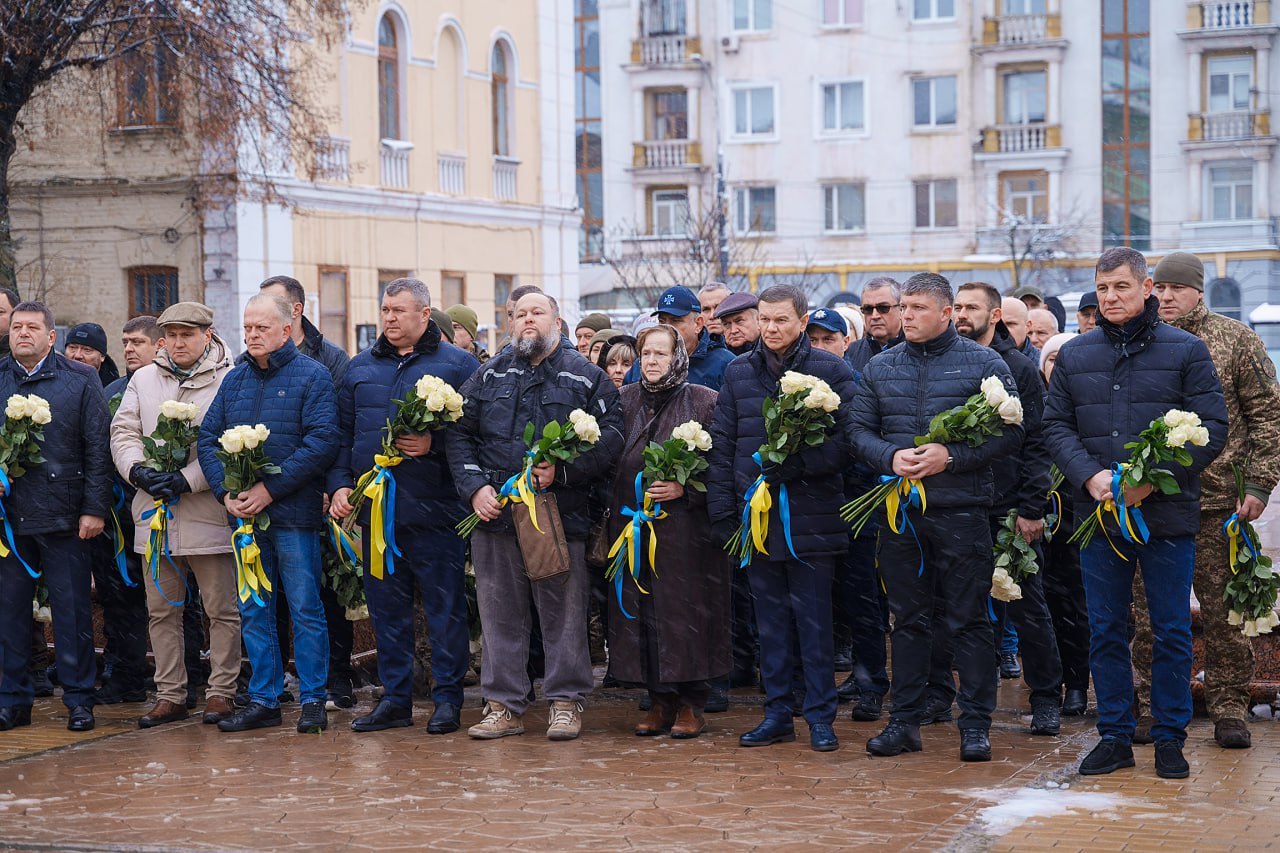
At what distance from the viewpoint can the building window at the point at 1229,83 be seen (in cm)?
4872

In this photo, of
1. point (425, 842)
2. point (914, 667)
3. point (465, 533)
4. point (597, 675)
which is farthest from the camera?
point (597, 675)

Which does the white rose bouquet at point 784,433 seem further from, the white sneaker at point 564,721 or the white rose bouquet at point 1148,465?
the white rose bouquet at point 1148,465

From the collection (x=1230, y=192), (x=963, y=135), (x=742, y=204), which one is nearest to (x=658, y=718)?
(x=963, y=135)

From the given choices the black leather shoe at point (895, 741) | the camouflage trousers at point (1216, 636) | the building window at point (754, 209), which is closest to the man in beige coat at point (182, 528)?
the black leather shoe at point (895, 741)

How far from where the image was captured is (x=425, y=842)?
685 centimetres

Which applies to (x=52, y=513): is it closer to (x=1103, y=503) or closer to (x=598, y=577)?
(x=598, y=577)

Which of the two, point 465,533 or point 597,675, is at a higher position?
point 465,533

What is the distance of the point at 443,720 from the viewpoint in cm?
919

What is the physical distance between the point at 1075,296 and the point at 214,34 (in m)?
29.3

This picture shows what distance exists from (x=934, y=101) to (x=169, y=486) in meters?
44.3

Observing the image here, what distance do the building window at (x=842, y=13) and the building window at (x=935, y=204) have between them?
209 inches

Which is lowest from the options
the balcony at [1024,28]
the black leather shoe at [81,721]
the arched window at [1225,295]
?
the black leather shoe at [81,721]

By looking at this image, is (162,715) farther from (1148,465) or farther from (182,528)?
(1148,465)

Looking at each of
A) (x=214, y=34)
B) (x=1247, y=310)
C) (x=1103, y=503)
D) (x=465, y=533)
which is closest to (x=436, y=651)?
(x=465, y=533)
